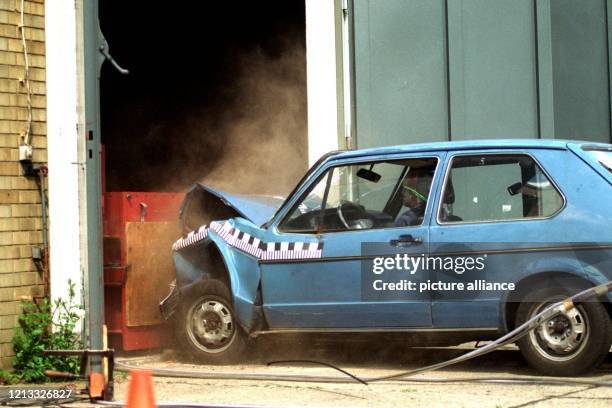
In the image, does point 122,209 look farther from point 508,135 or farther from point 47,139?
point 508,135

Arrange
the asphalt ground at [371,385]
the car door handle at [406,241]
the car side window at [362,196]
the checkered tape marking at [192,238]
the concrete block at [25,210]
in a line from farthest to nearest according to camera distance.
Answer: the checkered tape marking at [192,238] < the concrete block at [25,210] < the car side window at [362,196] < the car door handle at [406,241] < the asphalt ground at [371,385]

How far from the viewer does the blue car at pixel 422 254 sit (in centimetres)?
784

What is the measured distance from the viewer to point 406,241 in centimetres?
838

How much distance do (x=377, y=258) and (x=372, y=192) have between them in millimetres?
687

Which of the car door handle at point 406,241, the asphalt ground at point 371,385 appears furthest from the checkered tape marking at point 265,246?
the asphalt ground at point 371,385


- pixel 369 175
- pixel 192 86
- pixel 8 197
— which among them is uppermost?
pixel 192 86

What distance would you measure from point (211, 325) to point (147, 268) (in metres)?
1.20

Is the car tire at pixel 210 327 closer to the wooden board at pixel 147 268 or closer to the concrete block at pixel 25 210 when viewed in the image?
the wooden board at pixel 147 268

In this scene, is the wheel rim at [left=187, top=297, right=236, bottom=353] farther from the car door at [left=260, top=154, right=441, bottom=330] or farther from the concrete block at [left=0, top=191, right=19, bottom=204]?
the concrete block at [left=0, top=191, right=19, bottom=204]

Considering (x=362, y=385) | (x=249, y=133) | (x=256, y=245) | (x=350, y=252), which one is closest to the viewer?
(x=362, y=385)

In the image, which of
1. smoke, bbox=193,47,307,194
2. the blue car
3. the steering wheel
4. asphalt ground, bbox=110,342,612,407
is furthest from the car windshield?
smoke, bbox=193,47,307,194

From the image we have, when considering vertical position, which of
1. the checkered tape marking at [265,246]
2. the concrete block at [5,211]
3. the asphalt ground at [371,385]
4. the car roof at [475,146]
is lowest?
the asphalt ground at [371,385]

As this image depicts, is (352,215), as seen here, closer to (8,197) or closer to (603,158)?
(603,158)

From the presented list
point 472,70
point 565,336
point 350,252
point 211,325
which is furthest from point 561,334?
point 472,70
